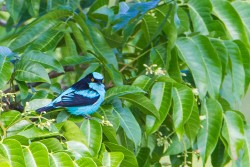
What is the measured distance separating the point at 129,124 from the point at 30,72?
0.41m

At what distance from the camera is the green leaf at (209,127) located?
9.69 ft

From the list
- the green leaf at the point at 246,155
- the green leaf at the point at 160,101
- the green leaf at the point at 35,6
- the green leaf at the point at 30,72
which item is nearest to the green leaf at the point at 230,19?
the green leaf at the point at 246,155

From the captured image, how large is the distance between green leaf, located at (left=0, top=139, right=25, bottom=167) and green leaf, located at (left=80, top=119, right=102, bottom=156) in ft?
1.30

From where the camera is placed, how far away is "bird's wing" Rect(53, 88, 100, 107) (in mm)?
2838

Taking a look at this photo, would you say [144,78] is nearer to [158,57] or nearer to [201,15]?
[158,57]

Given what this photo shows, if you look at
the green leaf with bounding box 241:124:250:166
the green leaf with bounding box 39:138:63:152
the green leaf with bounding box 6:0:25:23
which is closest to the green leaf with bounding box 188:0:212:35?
the green leaf with bounding box 241:124:250:166

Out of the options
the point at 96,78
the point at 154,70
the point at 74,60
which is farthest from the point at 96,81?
the point at 154,70

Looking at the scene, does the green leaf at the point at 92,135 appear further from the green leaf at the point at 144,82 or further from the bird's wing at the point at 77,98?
the green leaf at the point at 144,82

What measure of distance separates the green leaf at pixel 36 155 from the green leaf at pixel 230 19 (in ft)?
4.36

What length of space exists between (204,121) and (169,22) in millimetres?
434

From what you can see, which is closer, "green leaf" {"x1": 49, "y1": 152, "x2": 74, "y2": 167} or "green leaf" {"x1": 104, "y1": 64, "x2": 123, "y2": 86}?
"green leaf" {"x1": 49, "y1": 152, "x2": 74, "y2": 167}

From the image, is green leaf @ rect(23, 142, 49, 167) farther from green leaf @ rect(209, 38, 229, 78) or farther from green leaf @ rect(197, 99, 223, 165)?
green leaf @ rect(209, 38, 229, 78)

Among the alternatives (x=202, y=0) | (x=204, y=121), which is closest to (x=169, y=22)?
(x=202, y=0)

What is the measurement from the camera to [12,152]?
223 centimetres
